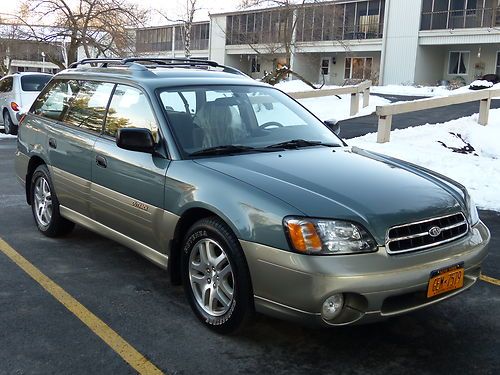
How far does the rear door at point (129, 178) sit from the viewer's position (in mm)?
4020

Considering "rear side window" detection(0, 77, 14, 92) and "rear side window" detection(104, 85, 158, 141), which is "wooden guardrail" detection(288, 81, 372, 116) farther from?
"rear side window" detection(104, 85, 158, 141)

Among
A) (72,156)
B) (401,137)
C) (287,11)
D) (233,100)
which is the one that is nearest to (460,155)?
(401,137)

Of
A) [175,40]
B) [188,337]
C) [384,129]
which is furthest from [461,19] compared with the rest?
[188,337]

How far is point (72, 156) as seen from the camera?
4973 mm

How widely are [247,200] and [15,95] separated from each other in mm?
13334

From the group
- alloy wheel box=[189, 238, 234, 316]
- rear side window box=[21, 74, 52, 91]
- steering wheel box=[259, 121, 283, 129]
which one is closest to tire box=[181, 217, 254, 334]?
alloy wheel box=[189, 238, 234, 316]

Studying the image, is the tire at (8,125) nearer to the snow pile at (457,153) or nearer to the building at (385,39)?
the snow pile at (457,153)

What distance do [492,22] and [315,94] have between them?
21.7 meters

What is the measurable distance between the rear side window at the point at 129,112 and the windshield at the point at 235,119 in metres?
0.16

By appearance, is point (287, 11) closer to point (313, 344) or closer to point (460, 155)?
point (460, 155)

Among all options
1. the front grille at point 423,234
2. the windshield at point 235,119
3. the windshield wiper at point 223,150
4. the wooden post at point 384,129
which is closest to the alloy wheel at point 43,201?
the windshield at point 235,119

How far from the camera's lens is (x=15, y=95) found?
1494 cm

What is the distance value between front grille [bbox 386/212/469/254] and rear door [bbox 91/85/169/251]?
5.25ft

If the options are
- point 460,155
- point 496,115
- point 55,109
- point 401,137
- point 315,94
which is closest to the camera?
point 55,109
